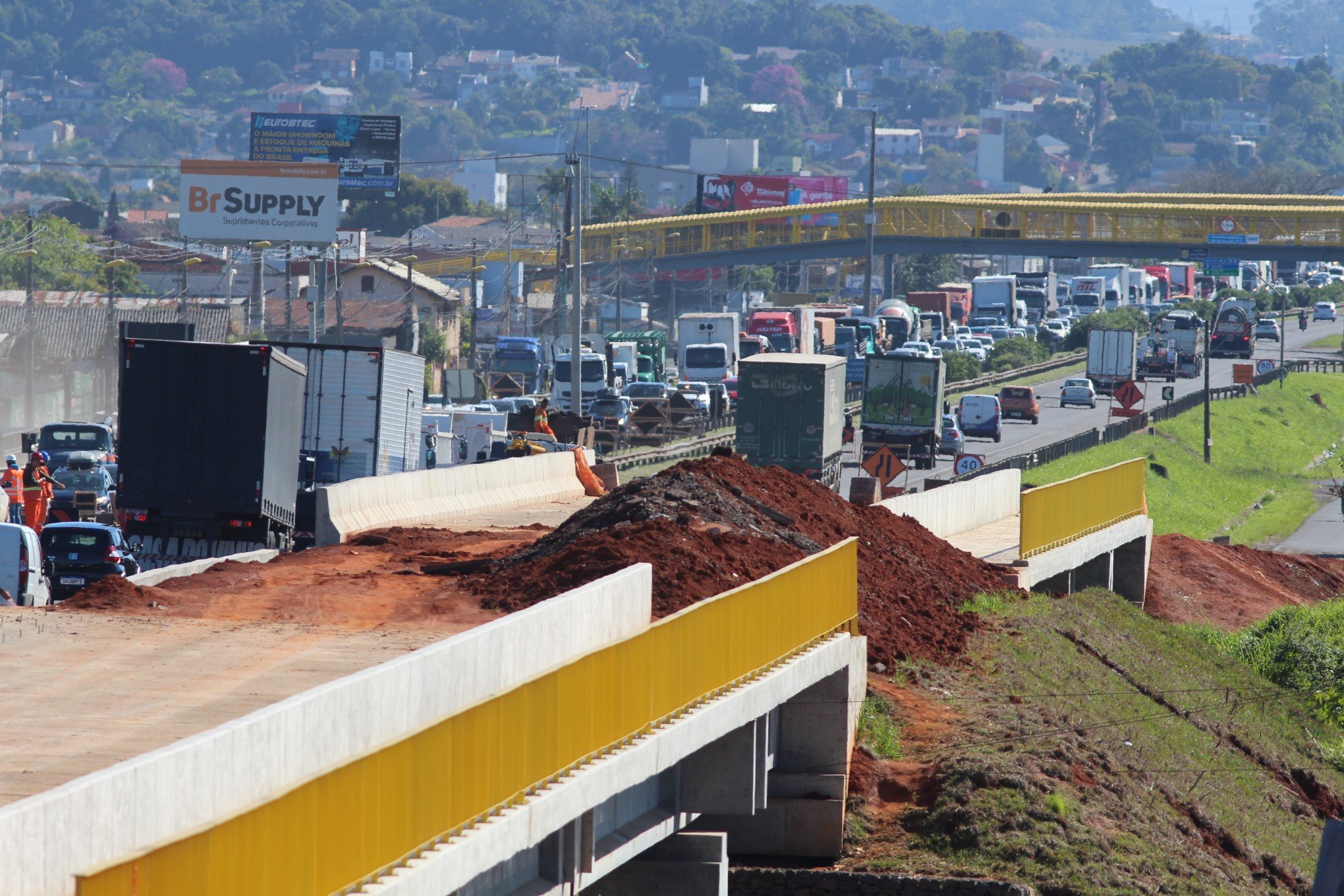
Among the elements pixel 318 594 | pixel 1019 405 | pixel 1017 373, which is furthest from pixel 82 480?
pixel 1017 373

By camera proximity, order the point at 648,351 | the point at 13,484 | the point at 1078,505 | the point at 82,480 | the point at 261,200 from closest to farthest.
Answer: the point at 1078,505 < the point at 13,484 < the point at 82,480 < the point at 648,351 < the point at 261,200

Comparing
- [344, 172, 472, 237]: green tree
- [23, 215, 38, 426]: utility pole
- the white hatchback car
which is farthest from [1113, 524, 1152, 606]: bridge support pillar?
[344, 172, 472, 237]: green tree

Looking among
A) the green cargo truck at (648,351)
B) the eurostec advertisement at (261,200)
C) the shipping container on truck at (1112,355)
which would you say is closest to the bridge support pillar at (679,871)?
the green cargo truck at (648,351)

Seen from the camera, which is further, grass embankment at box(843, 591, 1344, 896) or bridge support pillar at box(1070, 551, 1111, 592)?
bridge support pillar at box(1070, 551, 1111, 592)

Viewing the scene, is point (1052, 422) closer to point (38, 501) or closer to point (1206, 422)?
point (1206, 422)

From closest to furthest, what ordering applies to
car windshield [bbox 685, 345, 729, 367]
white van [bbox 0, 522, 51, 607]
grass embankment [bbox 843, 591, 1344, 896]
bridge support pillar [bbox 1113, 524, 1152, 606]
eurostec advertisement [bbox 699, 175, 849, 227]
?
grass embankment [bbox 843, 591, 1344, 896] < white van [bbox 0, 522, 51, 607] < bridge support pillar [bbox 1113, 524, 1152, 606] < car windshield [bbox 685, 345, 729, 367] < eurostec advertisement [bbox 699, 175, 849, 227]

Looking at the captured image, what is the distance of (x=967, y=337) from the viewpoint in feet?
327

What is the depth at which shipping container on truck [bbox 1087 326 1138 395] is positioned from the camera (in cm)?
7694

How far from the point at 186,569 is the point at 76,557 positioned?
11.2 ft

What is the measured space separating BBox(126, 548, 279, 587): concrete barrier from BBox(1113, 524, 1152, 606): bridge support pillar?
51.8 feet

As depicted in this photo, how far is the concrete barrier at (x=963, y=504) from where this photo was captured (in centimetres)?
2847

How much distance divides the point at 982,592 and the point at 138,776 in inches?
701

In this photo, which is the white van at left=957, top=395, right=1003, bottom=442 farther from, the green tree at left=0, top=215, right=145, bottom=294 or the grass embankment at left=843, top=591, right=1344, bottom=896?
the green tree at left=0, top=215, right=145, bottom=294

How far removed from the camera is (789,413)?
140ft
